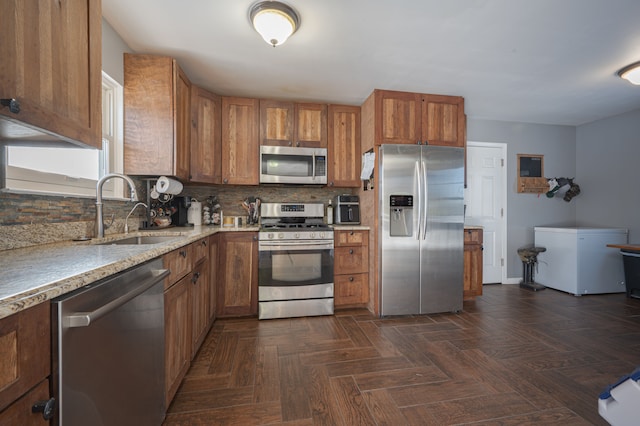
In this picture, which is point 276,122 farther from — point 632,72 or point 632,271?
point 632,271

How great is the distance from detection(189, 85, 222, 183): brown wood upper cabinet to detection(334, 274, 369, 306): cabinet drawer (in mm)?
1796

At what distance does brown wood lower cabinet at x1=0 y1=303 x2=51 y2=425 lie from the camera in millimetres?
520

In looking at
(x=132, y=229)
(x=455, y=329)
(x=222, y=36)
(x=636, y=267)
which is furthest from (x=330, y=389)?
(x=636, y=267)

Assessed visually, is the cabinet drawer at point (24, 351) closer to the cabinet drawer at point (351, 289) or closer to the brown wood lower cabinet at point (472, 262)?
the cabinet drawer at point (351, 289)

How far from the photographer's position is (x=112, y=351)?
895 mm

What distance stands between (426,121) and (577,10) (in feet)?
4.26

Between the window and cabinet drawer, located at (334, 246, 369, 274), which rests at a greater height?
the window

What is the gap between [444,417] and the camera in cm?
140

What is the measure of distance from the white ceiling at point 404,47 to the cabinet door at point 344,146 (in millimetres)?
167

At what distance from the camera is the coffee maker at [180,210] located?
2.82 m

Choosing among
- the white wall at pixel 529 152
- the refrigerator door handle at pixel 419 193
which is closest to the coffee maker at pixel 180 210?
the refrigerator door handle at pixel 419 193

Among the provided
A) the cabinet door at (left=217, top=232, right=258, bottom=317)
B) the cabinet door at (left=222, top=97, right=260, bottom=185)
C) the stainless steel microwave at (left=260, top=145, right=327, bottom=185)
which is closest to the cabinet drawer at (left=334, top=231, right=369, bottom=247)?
the stainless steel microwave at (left=260, top=145, right=327, bottom=185)

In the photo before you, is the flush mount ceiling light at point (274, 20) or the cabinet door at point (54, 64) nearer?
the cabinet door at point (54, 64)

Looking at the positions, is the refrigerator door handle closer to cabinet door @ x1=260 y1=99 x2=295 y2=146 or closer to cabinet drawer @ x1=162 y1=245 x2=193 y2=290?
cabinet door @ x1=260 y1=99 x2=295 y2=146
